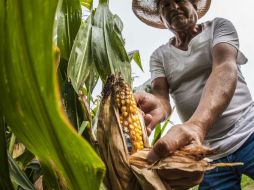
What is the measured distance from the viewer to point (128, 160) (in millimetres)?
581

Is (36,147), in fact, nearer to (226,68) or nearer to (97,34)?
(97,34)

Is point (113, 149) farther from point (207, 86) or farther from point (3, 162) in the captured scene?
point (207, 86)

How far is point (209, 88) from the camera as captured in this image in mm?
855

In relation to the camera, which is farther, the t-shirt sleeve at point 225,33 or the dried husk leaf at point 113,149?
the t-shirt sleeve at point 225,33

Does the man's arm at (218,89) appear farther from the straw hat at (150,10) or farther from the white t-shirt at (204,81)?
the straw hat at (150,10)

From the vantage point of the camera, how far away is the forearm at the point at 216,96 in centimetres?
73

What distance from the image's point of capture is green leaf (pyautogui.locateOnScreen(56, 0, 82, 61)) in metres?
0.77

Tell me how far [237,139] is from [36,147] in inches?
36.9

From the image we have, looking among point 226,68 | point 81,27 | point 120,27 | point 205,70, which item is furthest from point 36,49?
point 205,70

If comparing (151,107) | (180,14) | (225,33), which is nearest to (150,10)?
(180,14)

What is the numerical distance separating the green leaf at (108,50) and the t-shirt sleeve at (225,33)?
405mm

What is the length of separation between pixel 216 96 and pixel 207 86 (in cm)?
6

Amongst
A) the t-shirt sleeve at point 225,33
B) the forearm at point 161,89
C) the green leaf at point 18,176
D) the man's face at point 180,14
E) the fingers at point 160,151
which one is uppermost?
the man's face at point 180,14

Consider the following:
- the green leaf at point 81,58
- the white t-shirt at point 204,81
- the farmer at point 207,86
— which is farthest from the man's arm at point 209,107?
the green leaf at point 81,58
